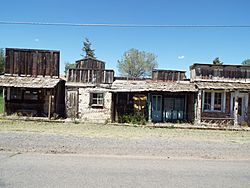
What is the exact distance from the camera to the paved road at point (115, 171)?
5.60 metres

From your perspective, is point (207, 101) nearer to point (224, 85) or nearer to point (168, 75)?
point (224, 85)

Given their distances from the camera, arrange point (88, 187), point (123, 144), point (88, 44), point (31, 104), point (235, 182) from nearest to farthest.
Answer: point (88, 187)
point (235, 182)
point (123, 144)
point (31, 104)
point (88, 44)

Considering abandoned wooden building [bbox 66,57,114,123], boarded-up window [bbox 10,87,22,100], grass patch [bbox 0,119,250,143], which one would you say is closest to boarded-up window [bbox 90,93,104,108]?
abandoned wooden building [bbox 66,57,114,123]

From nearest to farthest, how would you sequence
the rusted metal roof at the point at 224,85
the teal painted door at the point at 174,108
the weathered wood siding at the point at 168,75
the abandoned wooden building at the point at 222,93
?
the rusted metal roof at the point at 224,85, the abandoned wooden building at the point at 222,93, the teal painted door at the point at 174,108, the weathered wood siding at the point at 168,75

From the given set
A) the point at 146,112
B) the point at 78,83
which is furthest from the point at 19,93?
the point at 146,112

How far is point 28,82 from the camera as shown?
2236 cm

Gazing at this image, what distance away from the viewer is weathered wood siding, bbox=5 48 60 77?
78.3ft

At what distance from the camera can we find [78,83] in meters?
23.8

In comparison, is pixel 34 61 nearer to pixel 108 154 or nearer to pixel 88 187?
pixel 108 154

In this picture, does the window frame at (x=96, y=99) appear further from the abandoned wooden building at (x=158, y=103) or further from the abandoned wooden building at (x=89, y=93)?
the abandoned wooden building at (x=158, y=103)

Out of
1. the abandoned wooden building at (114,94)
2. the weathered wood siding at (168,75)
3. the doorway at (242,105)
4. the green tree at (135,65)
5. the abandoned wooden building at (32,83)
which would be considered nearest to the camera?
the abandoned wooden building at (114,94)

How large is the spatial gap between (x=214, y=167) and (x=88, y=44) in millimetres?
66619

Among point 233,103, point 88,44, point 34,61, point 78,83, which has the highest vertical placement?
point 88,44

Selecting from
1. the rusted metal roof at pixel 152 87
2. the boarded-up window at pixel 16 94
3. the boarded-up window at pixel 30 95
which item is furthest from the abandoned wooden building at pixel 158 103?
the boarded-up window at pixel 16 94
